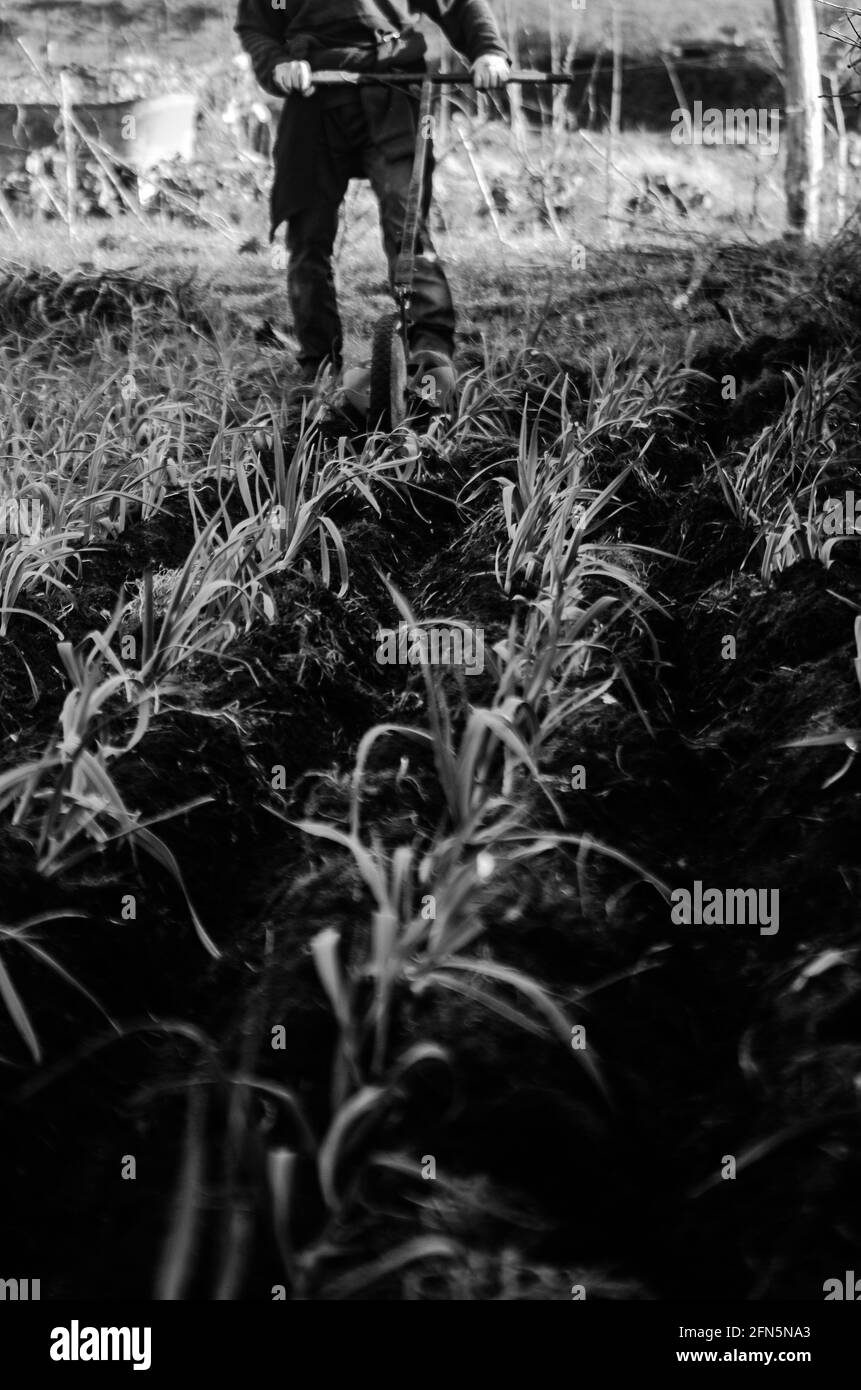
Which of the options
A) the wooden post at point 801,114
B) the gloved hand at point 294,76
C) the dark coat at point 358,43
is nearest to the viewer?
the gloved hand at point 294,76

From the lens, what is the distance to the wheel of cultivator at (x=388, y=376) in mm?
2699

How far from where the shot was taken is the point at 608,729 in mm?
1659

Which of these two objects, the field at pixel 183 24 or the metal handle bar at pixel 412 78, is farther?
the field at pixel 183 24

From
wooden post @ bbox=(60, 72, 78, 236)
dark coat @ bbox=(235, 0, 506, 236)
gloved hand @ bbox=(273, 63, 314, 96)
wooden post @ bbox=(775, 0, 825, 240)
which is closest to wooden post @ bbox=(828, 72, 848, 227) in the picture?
wooden post @ bbox=(775, 0, 825, 240)

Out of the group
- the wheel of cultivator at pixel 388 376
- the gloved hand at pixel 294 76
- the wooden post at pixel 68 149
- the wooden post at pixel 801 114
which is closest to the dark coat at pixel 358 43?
the gloved hand at pixel 294 76

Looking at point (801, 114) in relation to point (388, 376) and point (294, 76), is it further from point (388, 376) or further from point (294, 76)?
point (388, 376)

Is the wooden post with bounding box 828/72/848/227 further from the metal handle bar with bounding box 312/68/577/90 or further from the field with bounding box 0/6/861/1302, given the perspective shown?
A: the metal handle bar with bounding box 312/68/577/90

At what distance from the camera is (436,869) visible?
1332mm

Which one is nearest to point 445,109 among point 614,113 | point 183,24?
point 614,113

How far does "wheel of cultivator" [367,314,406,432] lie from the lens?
8.86 feet

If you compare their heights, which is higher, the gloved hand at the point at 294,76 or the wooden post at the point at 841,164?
the wooden post at the point at 841,164

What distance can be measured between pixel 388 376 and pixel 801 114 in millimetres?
2074

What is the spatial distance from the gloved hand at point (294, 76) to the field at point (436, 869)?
734 millimetres

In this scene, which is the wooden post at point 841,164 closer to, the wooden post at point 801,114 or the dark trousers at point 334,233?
the wooden post at point 801,114
